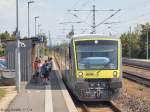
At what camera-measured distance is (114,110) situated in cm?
2002

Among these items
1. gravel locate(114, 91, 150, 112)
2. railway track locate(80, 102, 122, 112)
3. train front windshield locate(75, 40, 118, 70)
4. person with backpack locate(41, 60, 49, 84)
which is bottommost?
railway track locate(80, 102, 122, 112)

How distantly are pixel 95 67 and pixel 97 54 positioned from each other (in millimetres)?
749

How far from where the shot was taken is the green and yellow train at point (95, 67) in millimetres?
21406

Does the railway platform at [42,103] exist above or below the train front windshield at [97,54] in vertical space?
below

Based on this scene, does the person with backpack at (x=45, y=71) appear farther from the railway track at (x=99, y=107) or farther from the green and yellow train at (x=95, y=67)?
the railway track at (x=99, y=107)

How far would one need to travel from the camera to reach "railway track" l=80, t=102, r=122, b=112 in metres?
20.4

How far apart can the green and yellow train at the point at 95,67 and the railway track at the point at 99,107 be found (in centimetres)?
37

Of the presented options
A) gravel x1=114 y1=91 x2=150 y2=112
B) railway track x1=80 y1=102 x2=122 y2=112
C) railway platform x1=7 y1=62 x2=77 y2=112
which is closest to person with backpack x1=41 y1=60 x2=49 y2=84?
railway platform x1=7 y1=62 x2=77 y2=112

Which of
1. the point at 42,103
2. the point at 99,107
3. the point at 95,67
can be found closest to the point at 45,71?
the point at 95,67

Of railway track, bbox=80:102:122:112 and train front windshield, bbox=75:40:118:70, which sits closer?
railway track, bbox=80:102:122:112

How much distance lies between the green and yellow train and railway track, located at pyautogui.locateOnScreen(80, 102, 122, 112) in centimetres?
37

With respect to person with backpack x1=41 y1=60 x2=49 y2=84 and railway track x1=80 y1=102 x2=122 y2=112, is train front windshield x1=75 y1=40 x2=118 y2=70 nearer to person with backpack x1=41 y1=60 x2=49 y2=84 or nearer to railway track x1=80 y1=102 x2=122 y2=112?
railway track x1=80 y1=102 x2=122 y2=112

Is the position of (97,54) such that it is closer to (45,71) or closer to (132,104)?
(132,104)

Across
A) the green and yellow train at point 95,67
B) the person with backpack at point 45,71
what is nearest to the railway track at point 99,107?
the green and yellow train at point 95,67
